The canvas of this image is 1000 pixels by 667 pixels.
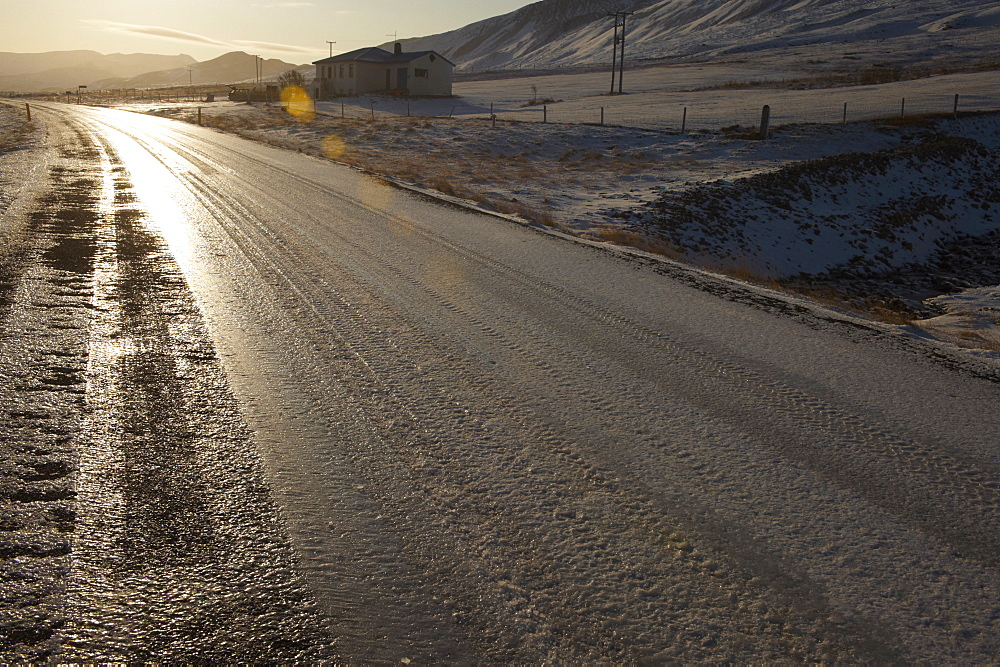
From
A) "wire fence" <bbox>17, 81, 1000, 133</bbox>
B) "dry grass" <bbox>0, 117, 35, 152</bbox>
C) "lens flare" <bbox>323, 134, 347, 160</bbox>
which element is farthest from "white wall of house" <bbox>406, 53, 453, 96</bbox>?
"lens flare" <bbox>323, 134, 347, 160</bbox>

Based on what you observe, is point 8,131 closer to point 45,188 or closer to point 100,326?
point 45,188

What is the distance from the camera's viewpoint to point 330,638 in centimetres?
221

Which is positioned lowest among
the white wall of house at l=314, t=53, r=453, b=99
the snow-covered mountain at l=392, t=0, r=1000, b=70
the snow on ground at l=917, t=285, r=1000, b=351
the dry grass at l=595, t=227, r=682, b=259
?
the snow on ground at l=917, t=285, r=1000, b=351

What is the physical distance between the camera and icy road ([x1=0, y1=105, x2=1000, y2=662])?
2.29m

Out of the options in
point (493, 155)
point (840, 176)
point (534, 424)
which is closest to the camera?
point (534, 424)

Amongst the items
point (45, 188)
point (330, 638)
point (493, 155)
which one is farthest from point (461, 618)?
point (493, 155)

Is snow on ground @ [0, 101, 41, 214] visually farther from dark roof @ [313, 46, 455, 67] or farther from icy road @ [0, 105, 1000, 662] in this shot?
dark roof @ [313, 46, 455, 67]

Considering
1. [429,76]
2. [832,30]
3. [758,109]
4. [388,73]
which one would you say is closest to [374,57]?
[388,73]

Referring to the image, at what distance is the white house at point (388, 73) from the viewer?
6438cm

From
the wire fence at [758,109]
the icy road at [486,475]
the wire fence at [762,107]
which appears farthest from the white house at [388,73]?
the icy road at [486,475]

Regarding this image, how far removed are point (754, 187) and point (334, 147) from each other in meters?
14.9

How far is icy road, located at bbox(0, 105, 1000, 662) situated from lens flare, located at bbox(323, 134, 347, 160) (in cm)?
1507

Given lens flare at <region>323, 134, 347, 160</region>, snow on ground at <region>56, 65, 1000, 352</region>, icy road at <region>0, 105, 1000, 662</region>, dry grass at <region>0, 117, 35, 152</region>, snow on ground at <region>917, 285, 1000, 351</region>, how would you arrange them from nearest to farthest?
icy road at <region>0, 105, 1000, 662</region>, snow on ground at <region>917, 285, 1000, 351</region>, snow on ground at <region>56, 65, 1000, 352</region>, dry grass at <region>0, 117, 35, 152</region>, lens flare at <region>323, 134, 347, 160</region>

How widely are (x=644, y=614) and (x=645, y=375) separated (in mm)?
2248
